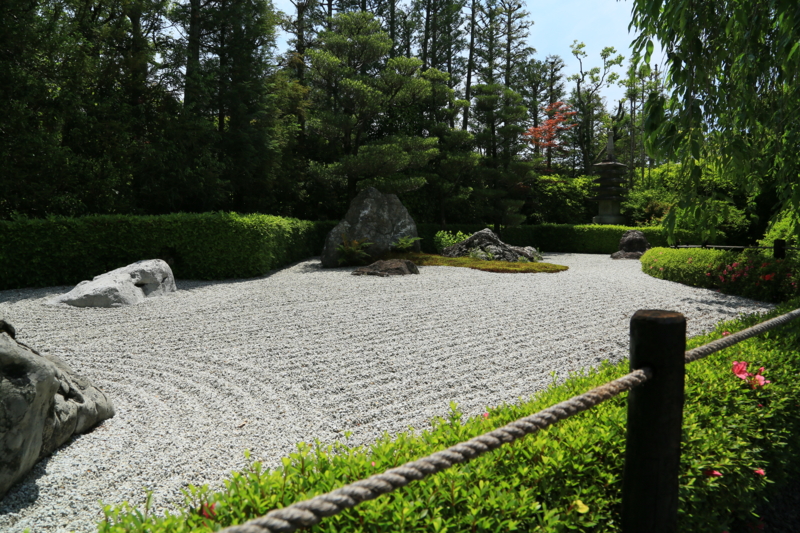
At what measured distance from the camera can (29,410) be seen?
2.07 metres

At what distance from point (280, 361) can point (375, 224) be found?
705 centimetres

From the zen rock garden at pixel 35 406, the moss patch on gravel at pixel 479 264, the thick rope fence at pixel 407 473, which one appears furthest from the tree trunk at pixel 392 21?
the thick rope fence at pixel 407 473

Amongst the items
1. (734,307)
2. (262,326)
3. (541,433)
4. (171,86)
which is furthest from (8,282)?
(734,307)

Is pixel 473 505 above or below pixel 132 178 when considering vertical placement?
below

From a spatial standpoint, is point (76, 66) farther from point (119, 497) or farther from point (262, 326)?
point (119, 497)

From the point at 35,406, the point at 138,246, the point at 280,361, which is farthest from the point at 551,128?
the point at 35,406

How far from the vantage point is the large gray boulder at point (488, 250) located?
11.1 meters

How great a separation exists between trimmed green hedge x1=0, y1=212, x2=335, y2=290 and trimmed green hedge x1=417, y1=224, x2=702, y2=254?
664 cm

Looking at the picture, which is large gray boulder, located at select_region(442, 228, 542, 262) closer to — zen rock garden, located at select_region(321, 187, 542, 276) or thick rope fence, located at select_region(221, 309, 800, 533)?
zen rock garden, located at select_region(321, 187, 542, 276)

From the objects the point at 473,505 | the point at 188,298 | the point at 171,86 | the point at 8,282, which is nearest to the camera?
the point at 473,505

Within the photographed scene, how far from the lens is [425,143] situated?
12.1 m

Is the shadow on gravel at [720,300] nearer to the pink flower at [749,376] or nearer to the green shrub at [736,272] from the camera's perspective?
the green shrub at [736,272]

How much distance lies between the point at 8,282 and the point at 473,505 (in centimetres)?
832

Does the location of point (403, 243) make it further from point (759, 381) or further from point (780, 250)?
point (759, 381)
